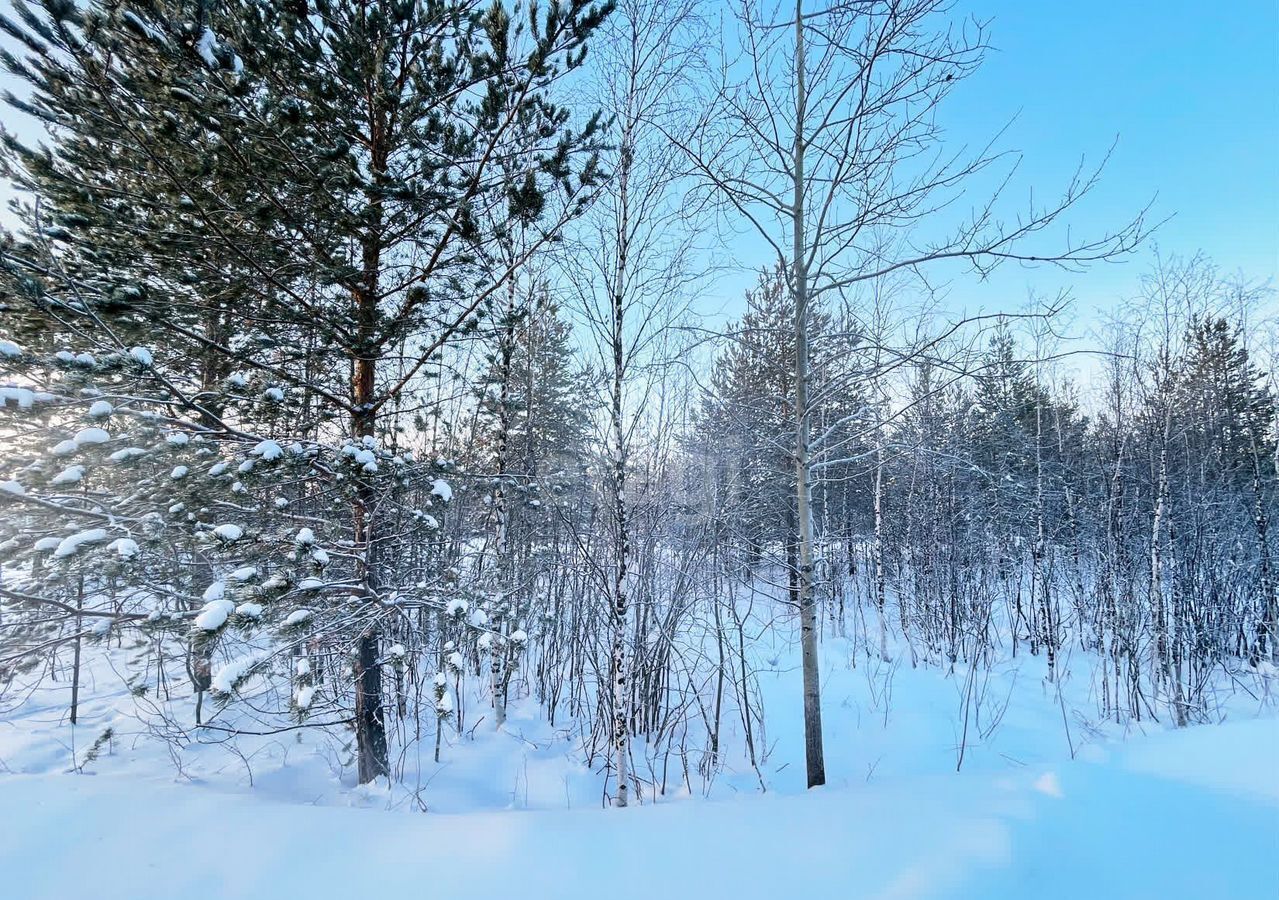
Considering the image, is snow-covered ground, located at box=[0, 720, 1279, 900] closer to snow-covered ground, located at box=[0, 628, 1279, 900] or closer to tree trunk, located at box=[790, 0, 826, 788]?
snow-covered ground, located at box=[0, 628, 1279, 900]

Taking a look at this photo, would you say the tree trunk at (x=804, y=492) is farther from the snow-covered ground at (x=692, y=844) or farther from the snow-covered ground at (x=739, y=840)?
the snow-covered ground at (x=692, y=844)

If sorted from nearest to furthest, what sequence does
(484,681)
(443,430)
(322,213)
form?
(322,213) → (484,681) → (443,430)

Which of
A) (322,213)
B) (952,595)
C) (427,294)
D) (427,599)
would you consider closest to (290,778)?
(427,599)

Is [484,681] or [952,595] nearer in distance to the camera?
[484,681]

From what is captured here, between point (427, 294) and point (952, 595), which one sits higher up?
point (427, 294)

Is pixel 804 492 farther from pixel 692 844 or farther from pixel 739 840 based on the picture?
pixel 692 844

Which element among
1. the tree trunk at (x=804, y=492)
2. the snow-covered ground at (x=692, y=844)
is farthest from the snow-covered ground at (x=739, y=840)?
the tree trunk at (x=804, y=492)

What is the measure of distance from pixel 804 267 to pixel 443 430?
20.3 feet

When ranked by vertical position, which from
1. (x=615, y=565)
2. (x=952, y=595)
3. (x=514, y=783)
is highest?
(x=615, y=565)

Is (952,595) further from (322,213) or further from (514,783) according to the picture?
(322,213)

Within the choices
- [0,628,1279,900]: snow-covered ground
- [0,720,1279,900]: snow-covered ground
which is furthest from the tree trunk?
[0,720,1279,900]: snow-covered ground

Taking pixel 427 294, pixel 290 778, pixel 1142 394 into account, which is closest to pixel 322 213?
pixel 427 294

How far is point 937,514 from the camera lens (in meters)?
9.91

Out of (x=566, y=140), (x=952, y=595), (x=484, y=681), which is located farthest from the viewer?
(x=952, y=595)
